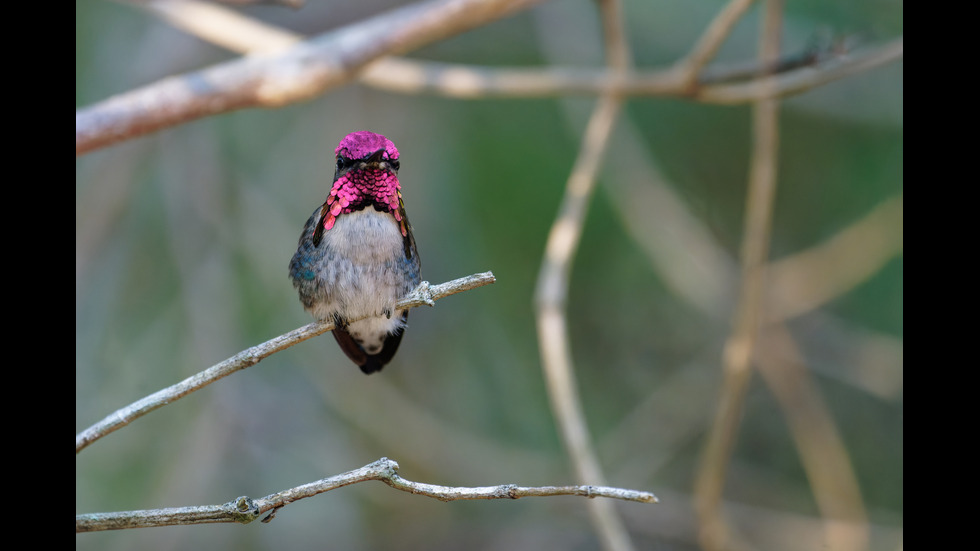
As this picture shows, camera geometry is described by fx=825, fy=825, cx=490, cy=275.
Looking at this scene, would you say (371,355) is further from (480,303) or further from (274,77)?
(480,303)

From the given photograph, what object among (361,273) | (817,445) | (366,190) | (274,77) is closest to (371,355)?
(361,273)

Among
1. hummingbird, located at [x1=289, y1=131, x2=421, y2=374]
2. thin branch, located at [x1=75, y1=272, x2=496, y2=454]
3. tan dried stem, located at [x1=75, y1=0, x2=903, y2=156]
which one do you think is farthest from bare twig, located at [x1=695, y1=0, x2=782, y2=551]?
thin branch, located at [x1=75, y1=272, x2=496, y2=454]

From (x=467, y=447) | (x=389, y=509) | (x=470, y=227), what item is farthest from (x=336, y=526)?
(x=470, y=227)

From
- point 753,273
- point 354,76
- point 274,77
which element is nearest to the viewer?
point 274,77

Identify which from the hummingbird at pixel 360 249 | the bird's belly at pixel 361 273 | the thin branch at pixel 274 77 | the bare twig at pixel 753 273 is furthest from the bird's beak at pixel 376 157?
the bare twig at pixel 753 273

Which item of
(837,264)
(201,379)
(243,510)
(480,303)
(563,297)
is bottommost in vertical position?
(243,510)

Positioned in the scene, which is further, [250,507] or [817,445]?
[817,445]
